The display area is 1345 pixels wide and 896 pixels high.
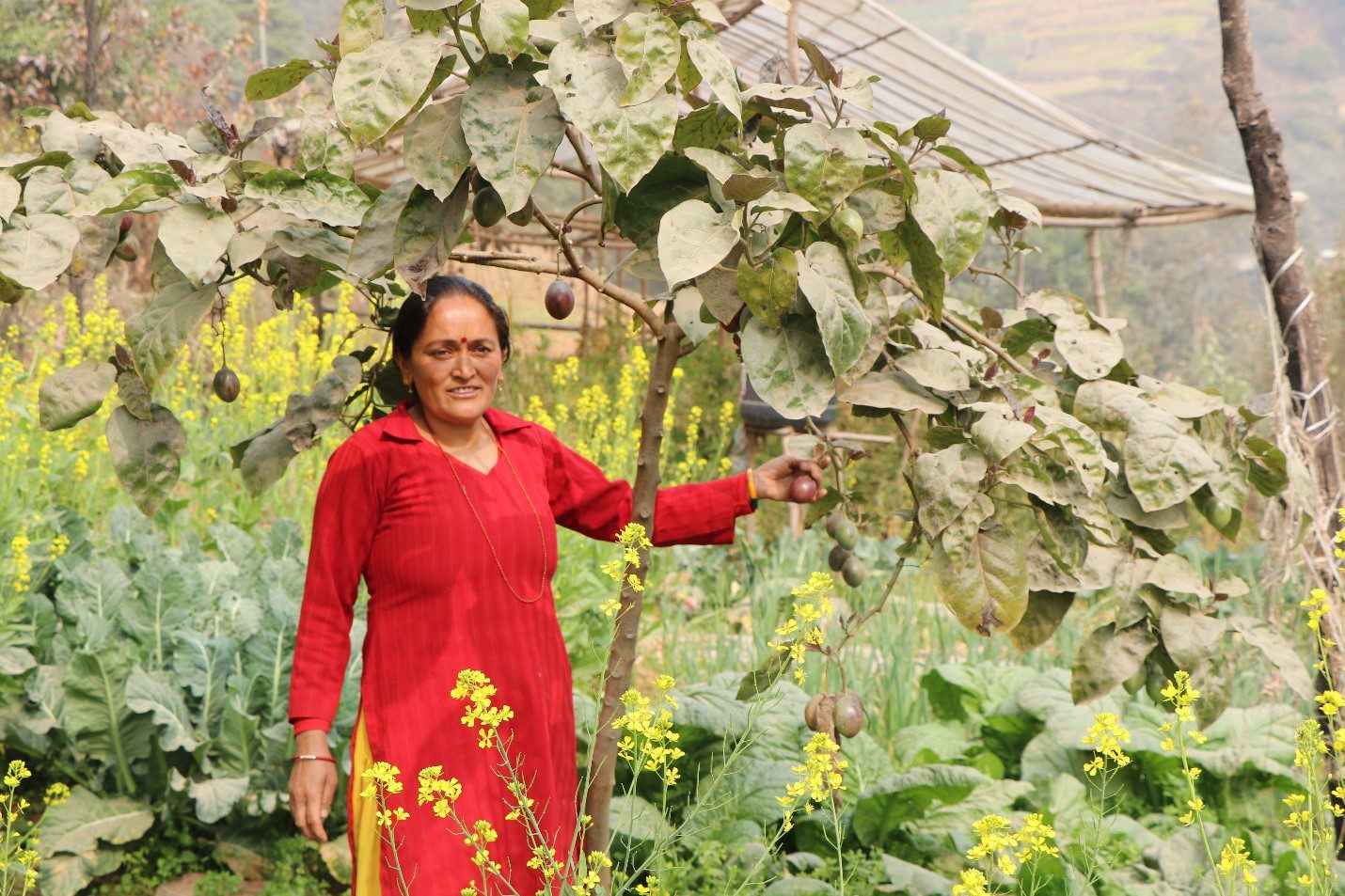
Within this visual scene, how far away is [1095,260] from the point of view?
590 cm

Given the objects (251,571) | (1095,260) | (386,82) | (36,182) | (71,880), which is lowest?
(71,880)

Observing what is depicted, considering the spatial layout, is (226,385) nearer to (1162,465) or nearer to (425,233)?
(425,233)

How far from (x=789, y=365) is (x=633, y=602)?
578mm

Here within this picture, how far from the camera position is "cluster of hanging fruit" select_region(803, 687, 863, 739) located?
1.59 metres

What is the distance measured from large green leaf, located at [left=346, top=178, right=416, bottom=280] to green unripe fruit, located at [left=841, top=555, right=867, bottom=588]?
2.76 feet

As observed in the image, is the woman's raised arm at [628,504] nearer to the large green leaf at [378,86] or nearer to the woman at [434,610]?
the woman at [434,610]

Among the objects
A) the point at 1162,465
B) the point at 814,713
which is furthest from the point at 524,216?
the point at 1162,465

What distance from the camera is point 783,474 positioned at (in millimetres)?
2029

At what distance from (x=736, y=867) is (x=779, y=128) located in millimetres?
1457

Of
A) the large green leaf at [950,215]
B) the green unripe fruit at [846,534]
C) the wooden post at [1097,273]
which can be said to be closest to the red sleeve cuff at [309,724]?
the green unripe fruit at [846,534]

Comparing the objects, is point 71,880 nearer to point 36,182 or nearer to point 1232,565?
point 36,182

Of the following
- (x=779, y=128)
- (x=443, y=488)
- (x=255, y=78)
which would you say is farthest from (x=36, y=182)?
(x=779, y=128)

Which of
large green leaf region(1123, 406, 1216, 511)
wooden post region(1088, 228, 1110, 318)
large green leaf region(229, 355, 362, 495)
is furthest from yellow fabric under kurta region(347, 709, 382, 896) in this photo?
wooden post region(1088, 228, 1110, 318)

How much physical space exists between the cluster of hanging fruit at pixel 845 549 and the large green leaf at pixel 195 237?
3.15ft
